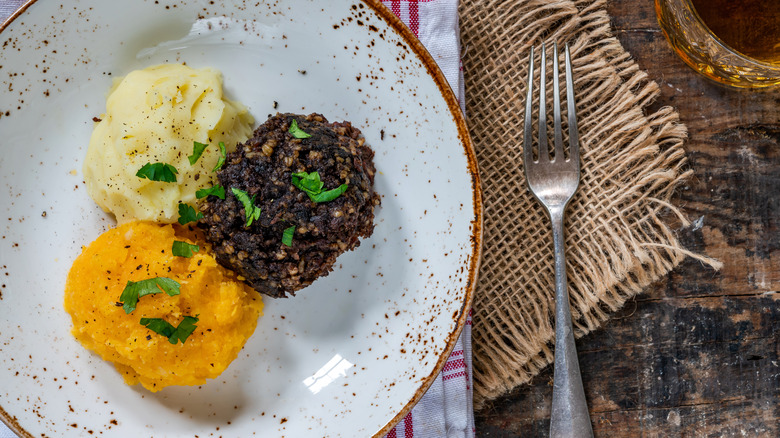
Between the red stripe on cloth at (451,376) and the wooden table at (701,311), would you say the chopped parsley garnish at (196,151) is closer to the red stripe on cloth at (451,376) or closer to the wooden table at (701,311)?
the red stripe on cloth at (451,376)

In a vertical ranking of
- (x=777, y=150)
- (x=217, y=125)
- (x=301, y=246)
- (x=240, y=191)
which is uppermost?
(x=217, y=125)

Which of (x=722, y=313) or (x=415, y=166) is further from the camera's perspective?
(x=722, y=313)

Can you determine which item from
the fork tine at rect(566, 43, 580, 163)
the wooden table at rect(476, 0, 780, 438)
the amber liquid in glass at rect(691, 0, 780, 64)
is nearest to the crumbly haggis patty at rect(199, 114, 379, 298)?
the fork tine at rect(566, 43, 580, 163)

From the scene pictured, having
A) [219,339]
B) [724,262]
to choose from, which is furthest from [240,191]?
[724,262]

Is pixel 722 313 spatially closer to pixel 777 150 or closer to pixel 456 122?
pixel 777 150

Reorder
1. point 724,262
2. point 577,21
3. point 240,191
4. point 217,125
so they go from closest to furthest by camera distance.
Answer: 1. point 240,191
2. point 217,125
3. point 577,21
4. point 724,262

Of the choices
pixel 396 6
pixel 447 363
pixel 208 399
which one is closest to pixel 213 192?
pixel 208 399

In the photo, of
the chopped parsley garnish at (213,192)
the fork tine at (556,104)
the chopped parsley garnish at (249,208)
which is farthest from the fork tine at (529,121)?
the chopped parsley garnish at (213,192)
